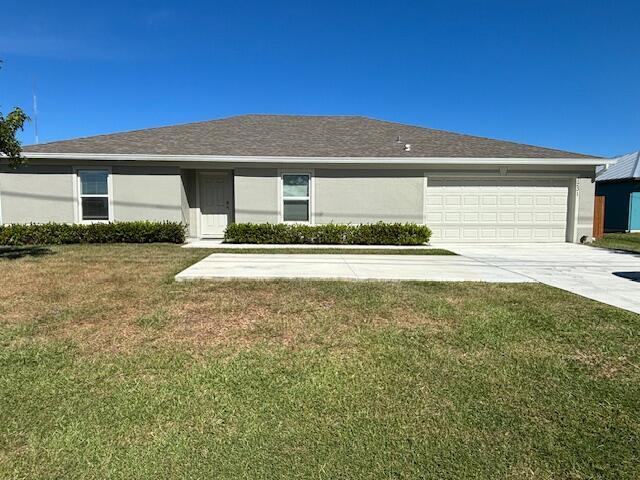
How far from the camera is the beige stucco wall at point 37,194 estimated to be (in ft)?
41.3

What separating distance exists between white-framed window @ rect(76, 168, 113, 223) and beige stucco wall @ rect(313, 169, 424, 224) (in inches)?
269

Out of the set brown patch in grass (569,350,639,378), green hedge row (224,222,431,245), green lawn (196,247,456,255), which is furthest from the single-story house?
brown patch in grass (569,350,639,378)

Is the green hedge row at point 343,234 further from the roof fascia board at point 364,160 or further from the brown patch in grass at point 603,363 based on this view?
the brown patch in grass at point 603,363

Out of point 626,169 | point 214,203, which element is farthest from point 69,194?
point 626,169

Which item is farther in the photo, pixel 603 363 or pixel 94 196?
pixel 94 196

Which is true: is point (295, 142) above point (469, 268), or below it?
above

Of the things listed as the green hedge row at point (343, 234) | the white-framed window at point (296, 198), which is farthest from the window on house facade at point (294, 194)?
the green hedge row at point (343, 234)

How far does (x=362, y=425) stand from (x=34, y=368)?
3.00 m

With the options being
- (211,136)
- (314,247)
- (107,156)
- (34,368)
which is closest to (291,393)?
(34,368)

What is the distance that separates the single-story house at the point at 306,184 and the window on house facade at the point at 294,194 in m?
0.03

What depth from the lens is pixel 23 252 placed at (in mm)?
9914

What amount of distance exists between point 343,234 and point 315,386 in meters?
9.61

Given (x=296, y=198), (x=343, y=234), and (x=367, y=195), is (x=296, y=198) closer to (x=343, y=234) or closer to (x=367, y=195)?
(x=343, y=234)

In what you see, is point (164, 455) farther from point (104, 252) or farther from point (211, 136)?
point (211, 136)
